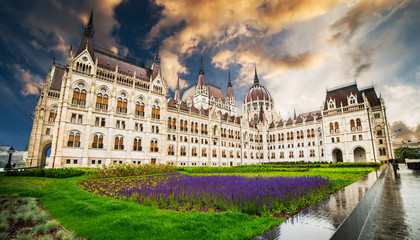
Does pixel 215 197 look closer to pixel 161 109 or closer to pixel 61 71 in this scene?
pixel 161 109

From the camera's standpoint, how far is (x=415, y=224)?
17.4 ft

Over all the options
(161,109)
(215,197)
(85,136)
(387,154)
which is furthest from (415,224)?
(387,154)

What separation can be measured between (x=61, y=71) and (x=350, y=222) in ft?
194

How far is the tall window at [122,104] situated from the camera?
40.9 meters

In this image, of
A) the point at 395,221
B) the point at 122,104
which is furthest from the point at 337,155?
the point at 395,221

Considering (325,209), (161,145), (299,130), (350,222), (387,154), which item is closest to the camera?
(350,222)

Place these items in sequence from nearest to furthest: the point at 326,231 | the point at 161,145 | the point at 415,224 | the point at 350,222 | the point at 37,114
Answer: the point at 326,231
the point at 350,222
the point at 415,224
the point at 37,114
the point at 161,145

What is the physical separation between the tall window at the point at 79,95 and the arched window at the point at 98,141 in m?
6.69

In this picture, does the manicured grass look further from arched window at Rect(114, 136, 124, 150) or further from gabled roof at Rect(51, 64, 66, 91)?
gabled roof at Rect(51, 64, 66, 91)

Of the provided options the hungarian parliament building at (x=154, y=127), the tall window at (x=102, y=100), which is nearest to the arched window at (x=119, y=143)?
the hungarian parliament building at (x=154, y=127)

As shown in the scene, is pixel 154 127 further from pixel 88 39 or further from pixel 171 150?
pixel 88 39

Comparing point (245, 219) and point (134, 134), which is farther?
point (134, 134)

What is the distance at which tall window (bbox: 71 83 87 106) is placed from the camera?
119 ft

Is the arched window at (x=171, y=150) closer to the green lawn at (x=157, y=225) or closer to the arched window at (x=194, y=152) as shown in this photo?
the arched window at (x=194, y=152)
